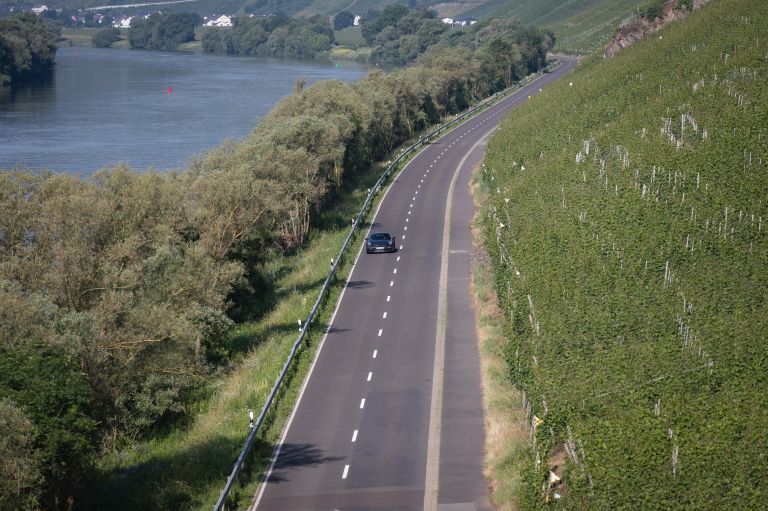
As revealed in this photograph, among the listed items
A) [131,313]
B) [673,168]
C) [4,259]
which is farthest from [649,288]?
[4,259]

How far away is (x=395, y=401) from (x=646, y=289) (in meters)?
10.2

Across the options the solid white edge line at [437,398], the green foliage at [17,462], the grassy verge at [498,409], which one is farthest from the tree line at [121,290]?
the grassy verge at [498,409]

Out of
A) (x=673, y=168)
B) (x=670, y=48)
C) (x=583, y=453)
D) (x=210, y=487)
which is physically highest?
(x=670, y=48)

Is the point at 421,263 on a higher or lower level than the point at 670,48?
lower

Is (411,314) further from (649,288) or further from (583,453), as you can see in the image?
(583,453)

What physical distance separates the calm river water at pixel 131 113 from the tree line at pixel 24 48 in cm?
393

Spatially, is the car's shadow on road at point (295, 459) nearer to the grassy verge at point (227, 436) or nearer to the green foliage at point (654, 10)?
the grassy verge at point (227, 436)

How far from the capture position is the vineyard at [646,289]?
24406mm

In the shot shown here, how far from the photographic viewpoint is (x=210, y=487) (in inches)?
1100

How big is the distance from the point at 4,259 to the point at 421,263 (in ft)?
72.8

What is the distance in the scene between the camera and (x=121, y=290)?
36625 mm

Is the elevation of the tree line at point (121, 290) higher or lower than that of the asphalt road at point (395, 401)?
higher

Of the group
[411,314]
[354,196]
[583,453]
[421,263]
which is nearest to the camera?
[583,453]

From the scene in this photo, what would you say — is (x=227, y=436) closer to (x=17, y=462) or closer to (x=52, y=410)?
(x=52, y=410)
